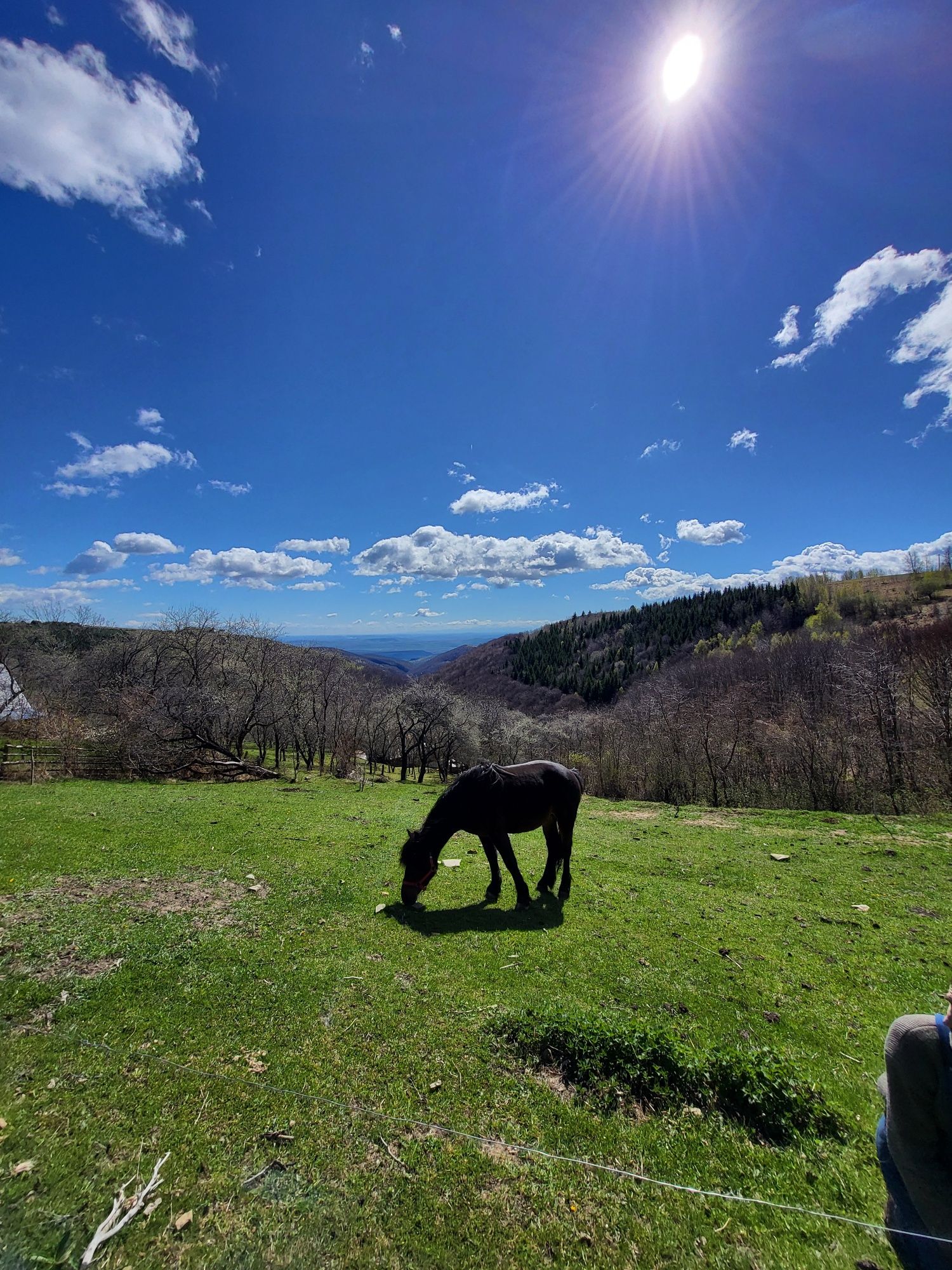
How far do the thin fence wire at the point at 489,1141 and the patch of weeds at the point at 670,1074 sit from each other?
0.63 meters

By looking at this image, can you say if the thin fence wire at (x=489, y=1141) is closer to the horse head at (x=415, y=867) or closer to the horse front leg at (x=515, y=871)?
the horse head at (x=415, y=867)

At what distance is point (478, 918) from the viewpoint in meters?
6.99

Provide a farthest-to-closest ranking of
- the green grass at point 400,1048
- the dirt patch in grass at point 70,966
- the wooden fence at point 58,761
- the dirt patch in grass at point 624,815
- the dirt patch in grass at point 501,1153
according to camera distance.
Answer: the wooden fence at point 58,761 → the dirt patch in grass at point 624,815 → the dirt patch in grass at point 70,966 → the dirt patch in grass at point 501,1153 → the green grass at point 400,1048

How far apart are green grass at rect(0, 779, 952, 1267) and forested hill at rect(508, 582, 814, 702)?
3652 inches

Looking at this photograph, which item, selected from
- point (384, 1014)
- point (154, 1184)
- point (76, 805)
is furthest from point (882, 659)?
point (76, 805)

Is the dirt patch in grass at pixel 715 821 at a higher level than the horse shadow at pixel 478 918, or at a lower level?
lower

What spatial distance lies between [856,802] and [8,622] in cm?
6263

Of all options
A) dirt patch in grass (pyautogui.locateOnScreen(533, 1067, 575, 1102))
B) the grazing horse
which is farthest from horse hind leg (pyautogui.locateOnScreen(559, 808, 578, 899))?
dirt patch in grass (pyautogui.locateOnScreen(533, 1067, 575, 1102))

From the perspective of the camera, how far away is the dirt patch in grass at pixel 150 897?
20.1 ft

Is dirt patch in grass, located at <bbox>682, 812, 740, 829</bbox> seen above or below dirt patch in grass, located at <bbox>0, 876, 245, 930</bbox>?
below

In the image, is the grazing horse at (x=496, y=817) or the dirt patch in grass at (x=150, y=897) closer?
the dirt patch in grass at (x=150, y=897)

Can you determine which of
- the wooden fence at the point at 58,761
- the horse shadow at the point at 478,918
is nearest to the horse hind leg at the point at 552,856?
the horse shadow at the point at 478,918

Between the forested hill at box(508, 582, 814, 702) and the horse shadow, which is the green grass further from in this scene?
the forested hill at box(508, 582, 814, 702)

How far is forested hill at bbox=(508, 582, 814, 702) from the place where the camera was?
106812mm
